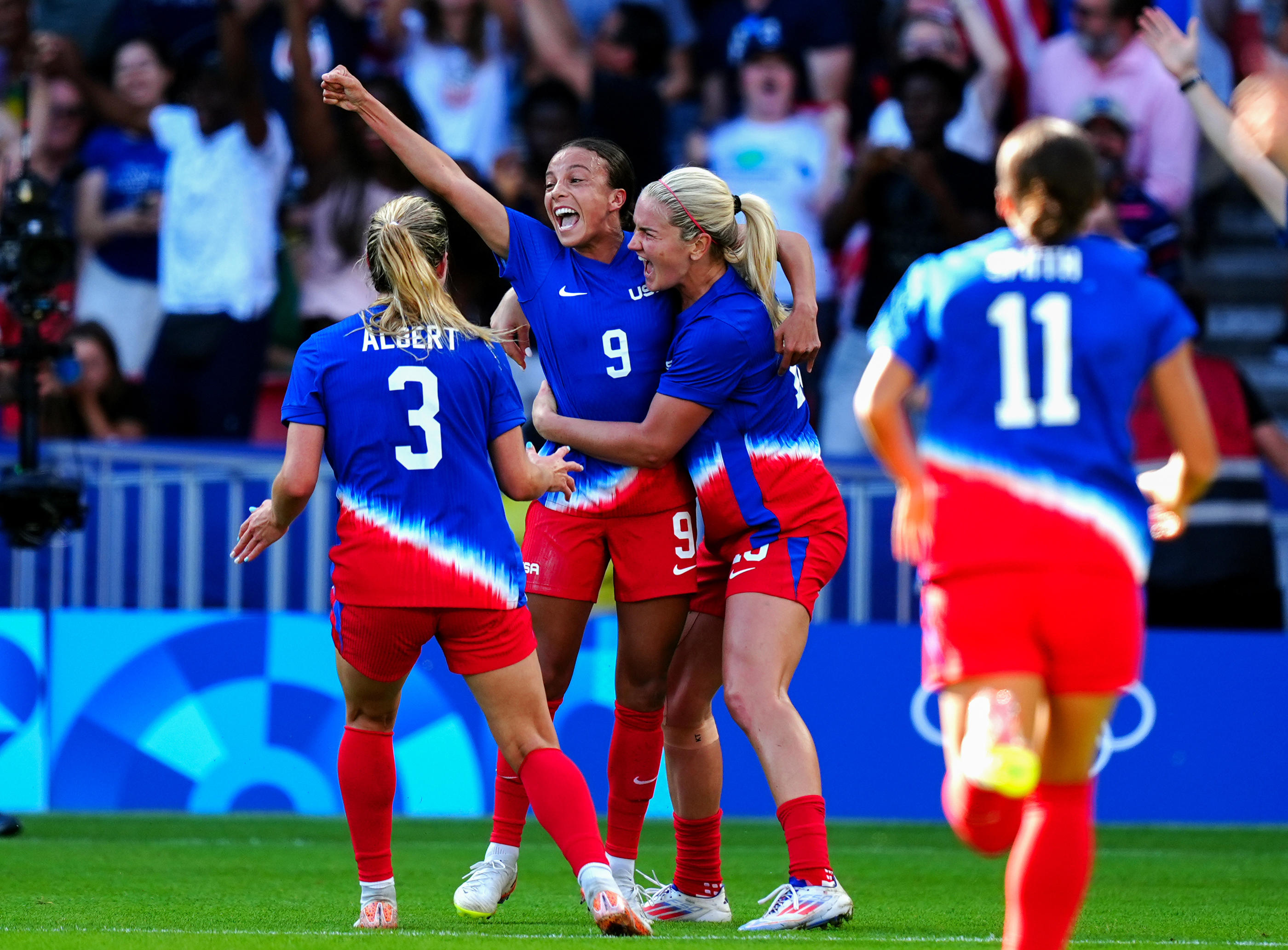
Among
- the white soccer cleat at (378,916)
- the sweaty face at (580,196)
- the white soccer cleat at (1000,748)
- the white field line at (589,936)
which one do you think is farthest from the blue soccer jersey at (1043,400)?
the white soccer cleat at (378,916)

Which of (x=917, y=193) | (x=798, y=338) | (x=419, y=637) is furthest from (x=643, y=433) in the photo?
(x=917, y=193)

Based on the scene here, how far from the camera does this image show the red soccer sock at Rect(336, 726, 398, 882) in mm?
5195

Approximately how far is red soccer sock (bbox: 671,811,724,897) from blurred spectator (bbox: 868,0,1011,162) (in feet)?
21.4

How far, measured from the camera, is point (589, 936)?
5.14m

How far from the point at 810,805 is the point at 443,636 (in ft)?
4.03

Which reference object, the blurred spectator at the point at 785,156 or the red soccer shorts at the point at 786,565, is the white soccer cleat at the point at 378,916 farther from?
the blurred spectator at the point at 785,156

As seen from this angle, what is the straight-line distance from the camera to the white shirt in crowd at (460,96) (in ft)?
39.1

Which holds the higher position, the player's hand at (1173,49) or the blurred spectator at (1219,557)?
the player's hand at (1173,49)

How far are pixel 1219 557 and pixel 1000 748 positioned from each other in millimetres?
6709

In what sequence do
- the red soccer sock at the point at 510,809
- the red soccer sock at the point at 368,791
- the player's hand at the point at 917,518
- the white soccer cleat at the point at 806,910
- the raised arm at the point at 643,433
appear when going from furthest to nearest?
the red soccer sock at the point at 510,809, the raised arm at the point at 643,433, the white soccer cleat at the point at 806,910, the red soccer sock at the point at 368,791, the player's hand at the point at 917,518

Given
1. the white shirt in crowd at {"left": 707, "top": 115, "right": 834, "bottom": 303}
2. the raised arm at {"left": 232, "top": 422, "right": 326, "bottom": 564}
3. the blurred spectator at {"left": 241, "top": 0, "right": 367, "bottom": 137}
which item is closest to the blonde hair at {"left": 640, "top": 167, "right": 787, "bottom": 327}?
the raised arm at {"left": 232, "top": 422, "right": 326, "bottom": 564}

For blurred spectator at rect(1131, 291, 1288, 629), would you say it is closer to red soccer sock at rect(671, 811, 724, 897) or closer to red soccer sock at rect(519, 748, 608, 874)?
red soccer sock at rect(671, 811, 724, 897)

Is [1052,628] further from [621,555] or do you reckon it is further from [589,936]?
[621,555]

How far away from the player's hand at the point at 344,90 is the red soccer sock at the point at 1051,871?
3.01 m
